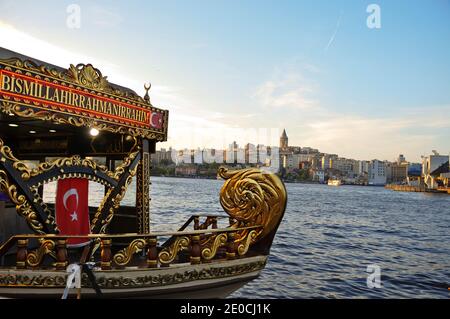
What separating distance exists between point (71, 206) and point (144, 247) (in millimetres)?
2042

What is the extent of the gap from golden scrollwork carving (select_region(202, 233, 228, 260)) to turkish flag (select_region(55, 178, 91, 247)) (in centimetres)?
269

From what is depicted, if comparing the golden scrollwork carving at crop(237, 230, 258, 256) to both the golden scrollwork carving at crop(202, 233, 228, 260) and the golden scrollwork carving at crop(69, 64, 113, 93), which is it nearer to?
the golden scrollwork carving at crop(202, 233, 228, 260)

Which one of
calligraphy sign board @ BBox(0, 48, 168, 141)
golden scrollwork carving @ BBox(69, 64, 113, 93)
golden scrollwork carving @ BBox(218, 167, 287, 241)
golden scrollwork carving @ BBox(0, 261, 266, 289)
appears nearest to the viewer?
golden scrollwork carving @ BBox(0, 261, 266, 289)

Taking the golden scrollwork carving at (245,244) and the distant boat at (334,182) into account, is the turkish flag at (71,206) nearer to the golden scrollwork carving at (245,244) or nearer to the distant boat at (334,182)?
the golden scrollwork carving at (245,244)

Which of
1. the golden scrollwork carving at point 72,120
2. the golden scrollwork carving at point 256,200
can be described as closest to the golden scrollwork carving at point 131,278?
the golden scrollwork carving at point 256,200

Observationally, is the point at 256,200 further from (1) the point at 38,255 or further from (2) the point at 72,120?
(1) the point at 38,255

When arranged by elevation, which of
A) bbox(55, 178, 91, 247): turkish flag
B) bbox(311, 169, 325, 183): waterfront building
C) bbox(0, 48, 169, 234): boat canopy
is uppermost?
bbox(0, 48, 169, 234): boat canopy

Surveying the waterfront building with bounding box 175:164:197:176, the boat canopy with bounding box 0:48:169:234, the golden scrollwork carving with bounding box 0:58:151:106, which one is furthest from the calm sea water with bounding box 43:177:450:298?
the waterfront building with bounding box 175:164:197:176

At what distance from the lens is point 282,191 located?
695cm

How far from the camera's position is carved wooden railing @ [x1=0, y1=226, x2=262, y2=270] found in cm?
536

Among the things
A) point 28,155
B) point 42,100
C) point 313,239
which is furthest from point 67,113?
point 313,239

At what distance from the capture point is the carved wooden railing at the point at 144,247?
5355 millimetres
